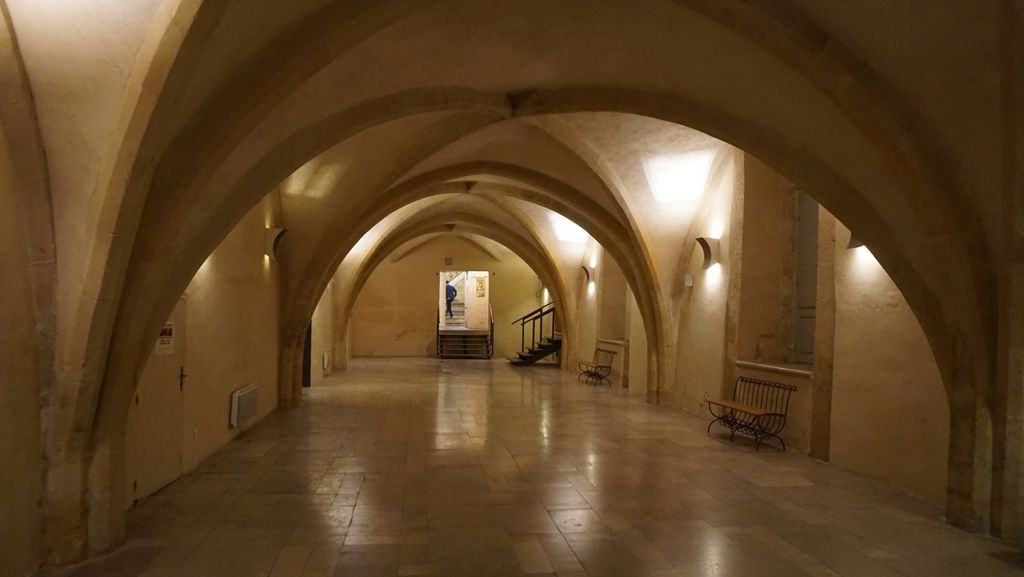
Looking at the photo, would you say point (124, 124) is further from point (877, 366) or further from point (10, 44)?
point (877, 366)

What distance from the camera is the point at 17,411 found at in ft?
10.2

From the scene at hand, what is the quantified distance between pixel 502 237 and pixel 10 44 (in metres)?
13.5

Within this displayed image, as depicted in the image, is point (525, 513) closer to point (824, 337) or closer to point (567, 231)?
point (824, 337)

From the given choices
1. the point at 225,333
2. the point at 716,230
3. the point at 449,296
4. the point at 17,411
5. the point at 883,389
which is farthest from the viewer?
the point at 449,296

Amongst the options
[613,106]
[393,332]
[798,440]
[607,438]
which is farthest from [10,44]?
[393,332]

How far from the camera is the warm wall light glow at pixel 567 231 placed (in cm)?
1397

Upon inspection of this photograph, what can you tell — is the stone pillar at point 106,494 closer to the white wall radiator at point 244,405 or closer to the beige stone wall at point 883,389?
the white wall radiator at point 244,405

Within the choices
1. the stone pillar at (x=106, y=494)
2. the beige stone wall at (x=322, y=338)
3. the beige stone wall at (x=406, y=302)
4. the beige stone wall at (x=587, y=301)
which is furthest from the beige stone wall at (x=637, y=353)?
the beige stone wall at (x=406, y=302)

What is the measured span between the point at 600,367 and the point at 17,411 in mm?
10423

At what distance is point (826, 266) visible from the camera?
602 cm

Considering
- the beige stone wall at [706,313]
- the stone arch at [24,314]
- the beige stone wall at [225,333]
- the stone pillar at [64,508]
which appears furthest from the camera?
the beige stone wall at [706,313]

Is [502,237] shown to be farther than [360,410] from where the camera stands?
Yes

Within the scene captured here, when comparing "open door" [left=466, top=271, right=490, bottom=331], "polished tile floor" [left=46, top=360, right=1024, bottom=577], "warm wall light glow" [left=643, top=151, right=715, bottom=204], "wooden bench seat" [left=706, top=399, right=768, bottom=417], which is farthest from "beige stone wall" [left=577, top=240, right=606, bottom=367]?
"wooden bench seat" [left=706, top=399, right=768, bottom=417]

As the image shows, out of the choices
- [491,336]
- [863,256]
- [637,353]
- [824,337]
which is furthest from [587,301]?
[863,256]
